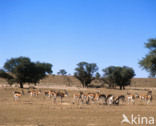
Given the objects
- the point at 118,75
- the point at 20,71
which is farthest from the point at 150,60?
the point at 118,75

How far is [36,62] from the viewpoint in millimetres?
65875

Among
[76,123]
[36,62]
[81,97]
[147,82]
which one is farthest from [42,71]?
[147,82]

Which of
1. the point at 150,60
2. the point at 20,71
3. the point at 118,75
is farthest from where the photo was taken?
the point at 118,75

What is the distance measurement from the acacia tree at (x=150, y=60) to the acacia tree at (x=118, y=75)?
3792 centimetres

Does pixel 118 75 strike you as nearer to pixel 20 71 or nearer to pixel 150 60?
pixel 20 71

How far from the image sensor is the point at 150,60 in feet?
95.7

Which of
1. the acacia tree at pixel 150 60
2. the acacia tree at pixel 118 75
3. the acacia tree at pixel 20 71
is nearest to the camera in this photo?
the acacia tree at pixel 150 60

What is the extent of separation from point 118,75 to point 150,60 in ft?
133

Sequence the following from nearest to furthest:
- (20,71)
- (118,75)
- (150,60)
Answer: (150,60), (20,71), (118,75)

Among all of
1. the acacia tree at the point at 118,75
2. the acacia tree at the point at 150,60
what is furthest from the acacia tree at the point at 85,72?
the acacia tree at the point at 150,60

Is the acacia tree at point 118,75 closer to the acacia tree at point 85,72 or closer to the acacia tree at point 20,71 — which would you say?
the acacia tree at point 85,72

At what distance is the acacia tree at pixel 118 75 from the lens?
228ft

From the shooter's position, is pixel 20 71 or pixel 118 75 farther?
pixel 118 75

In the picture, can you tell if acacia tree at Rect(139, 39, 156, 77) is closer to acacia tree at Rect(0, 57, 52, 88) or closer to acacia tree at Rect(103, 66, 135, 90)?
acacia tree at Rect(0, 57, 52, 88)
